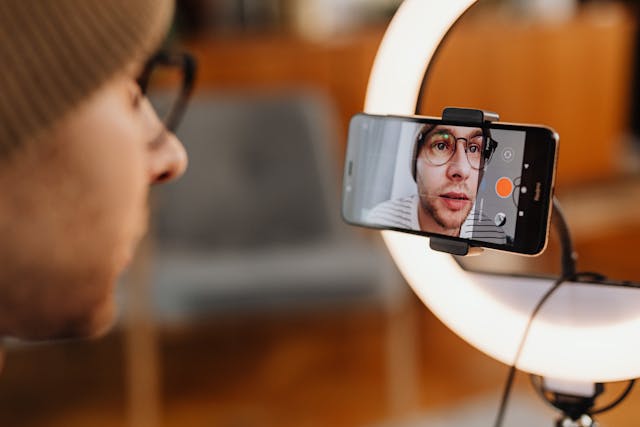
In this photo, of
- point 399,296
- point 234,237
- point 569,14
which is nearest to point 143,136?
point 399,296

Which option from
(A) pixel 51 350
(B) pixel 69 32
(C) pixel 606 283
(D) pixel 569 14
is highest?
(D) pixel 569 14

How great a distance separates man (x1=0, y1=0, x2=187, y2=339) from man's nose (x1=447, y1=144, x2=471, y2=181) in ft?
0.60

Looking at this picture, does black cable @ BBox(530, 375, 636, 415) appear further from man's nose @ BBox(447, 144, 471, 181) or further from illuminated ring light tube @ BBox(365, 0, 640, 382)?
man's nose @ BBox(447, 144, 471, 181)

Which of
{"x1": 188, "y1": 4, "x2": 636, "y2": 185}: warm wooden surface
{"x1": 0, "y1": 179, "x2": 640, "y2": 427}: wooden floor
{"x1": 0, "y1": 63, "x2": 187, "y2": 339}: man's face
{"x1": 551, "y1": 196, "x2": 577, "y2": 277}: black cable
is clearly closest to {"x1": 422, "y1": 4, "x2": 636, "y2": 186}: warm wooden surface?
{"x1": 188, "y1": 4, "x2": 636, "y2": 185}: warm wooden surface

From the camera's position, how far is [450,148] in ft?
1.59

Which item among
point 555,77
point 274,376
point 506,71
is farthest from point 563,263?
point 555,77

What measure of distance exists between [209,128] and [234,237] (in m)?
0.35

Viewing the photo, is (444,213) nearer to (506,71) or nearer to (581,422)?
(581,422)

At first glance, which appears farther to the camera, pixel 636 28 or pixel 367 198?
pixel 636 28

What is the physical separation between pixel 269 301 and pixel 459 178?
148cm

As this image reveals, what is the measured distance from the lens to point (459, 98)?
3525 mm

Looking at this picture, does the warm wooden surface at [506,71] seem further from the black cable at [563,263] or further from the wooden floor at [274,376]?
the black cable at [563,263]

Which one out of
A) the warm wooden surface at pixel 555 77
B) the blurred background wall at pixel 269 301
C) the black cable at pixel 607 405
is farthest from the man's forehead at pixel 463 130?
the warm wooden surface at pixel 555 77

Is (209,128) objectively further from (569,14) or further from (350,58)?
(569,14)
